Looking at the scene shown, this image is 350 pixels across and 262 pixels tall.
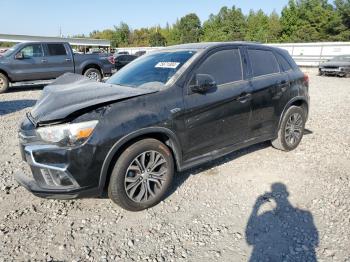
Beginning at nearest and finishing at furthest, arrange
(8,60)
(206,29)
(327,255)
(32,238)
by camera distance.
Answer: (327,255)
(32,238)
(8,60)
(206,29)

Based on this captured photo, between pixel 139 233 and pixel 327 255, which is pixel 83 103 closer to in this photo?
pixel 139 233

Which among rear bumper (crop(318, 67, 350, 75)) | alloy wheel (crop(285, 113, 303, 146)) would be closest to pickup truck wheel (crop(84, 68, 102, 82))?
alloy wheel (crop(285, 113, 303, 146))

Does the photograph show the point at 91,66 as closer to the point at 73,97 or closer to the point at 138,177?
the point at 73,97

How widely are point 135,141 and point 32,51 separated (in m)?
10.5

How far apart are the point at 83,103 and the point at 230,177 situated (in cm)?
228

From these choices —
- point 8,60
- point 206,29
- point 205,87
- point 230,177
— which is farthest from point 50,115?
point 206,29

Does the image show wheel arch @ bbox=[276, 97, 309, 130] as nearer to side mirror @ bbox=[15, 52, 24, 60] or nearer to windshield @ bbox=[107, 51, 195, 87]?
windshield @ bbox=[107, 51, 195, 87]

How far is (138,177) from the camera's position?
3.57 m

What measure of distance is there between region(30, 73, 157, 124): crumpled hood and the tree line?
A: 5390cm

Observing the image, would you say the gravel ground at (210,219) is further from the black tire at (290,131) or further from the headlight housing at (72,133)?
the headlight housing at (72,133)

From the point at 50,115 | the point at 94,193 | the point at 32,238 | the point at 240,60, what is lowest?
the point at 32,238

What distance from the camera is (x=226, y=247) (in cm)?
307

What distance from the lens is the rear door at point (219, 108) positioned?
3.90 meters

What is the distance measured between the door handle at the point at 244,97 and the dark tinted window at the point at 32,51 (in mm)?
10220
